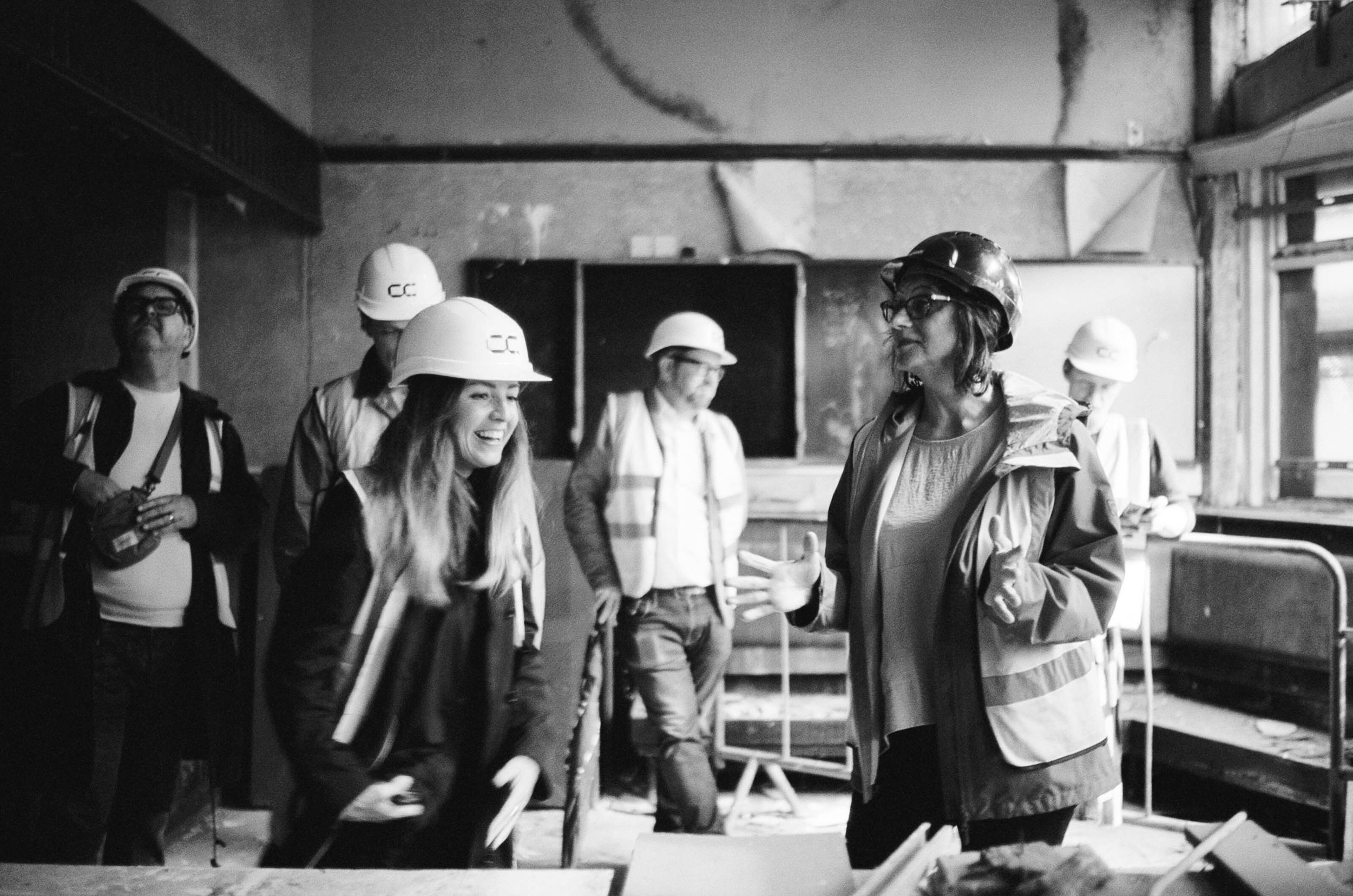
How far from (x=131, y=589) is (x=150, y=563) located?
0.10m

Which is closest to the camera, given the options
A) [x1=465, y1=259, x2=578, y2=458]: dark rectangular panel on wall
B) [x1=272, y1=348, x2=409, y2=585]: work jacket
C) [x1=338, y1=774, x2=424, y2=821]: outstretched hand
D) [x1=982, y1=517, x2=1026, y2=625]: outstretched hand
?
[x1=338, y1=774, x2=424, y2=821]: outstretched hand

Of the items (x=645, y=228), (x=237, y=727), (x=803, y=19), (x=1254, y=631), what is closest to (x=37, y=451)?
(x=237, y=727)

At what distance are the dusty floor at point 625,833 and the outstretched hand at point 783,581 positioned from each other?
2.14m

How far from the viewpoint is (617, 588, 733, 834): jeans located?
4074 mm

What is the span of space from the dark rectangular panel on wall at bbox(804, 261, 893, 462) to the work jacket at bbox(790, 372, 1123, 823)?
4421mm

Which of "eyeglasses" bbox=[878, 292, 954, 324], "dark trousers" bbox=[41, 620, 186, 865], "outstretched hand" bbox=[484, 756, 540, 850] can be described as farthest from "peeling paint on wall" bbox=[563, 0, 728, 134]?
"outstretched hand" bbox=[484, 756, 540, 850]

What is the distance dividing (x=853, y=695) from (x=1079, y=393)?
2.94 m

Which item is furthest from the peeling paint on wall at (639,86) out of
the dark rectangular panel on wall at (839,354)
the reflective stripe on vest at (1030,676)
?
the reflective stripe on vest at (1030,676)

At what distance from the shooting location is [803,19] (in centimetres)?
660

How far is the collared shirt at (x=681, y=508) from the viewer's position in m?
4.25

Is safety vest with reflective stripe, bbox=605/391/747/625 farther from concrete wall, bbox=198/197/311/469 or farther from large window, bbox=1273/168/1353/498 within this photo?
large window, bbox=1273/168/1353/498

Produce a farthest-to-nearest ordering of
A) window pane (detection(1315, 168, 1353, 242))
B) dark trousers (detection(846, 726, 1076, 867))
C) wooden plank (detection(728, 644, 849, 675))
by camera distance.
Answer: window pane (detection(1315, 168, 1353, 242))
wooden plank (detection(728, 644, 849, 675))
dark trousers (detection(846, 726, 1076, 867))

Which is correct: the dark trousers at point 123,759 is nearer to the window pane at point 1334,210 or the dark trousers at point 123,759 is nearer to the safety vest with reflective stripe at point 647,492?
the safety vest with reflective stripe at point 647,492

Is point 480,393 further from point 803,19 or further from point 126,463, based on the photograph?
point 803,19
